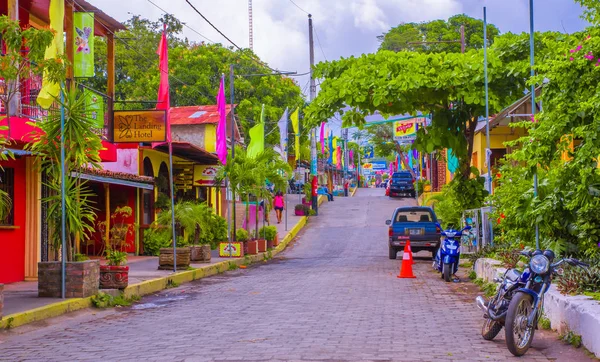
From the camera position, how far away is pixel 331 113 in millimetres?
23562

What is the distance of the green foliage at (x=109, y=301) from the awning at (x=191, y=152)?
12010 millimetres

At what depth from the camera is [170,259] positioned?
20.4 m

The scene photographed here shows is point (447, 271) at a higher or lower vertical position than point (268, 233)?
lower

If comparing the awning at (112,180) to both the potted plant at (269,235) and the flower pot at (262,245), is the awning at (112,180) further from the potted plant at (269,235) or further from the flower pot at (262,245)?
the potted plant at (269,235)

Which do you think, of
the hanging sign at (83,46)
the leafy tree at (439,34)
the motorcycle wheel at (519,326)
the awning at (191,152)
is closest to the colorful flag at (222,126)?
the awning at (191,152)

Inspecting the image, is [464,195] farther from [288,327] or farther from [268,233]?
[288,327]

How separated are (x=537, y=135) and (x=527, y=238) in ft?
10.9

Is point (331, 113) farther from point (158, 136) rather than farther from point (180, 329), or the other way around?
point (180, 329)

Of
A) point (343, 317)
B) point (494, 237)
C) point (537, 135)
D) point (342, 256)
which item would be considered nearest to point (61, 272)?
point (343, 317)

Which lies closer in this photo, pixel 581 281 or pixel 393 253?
pixel 581 281

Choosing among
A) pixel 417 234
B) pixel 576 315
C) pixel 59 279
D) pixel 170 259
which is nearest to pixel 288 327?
pixel 576 315

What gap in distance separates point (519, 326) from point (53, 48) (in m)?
9.05

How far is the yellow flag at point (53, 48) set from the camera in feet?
44.8

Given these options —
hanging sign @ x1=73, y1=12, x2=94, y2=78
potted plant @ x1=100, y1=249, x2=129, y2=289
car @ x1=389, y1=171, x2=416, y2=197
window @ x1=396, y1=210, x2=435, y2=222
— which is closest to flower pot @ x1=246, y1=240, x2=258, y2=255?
window @ x1=396, y1=210, x2=435, y2=222
